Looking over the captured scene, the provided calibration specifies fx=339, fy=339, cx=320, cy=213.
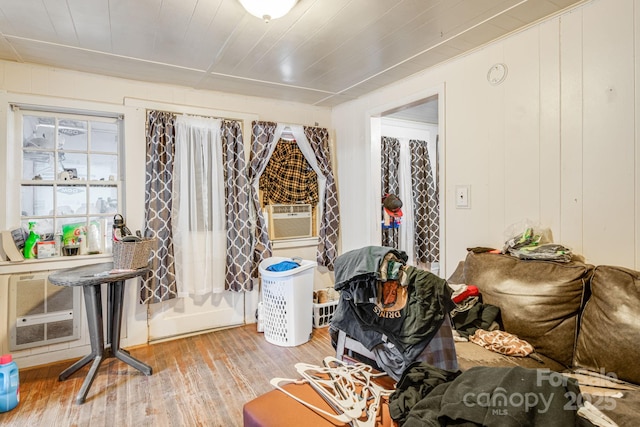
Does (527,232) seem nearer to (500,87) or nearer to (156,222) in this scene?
(500,87)

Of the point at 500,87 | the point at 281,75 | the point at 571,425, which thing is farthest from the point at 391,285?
the point at 281,75

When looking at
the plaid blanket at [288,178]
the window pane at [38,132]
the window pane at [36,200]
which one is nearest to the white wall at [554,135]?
the plaid blanket at [288,178]

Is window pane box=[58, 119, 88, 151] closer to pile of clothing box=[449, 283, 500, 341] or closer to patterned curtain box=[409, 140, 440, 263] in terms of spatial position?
pile of clothing box=[449, 283, 500, 341]

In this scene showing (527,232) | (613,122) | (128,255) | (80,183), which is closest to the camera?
(613,122)

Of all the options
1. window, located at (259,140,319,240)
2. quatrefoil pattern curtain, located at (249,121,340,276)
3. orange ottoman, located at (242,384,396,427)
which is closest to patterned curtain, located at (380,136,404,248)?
quatrefoil pattern curtain, located at (249,121,340,276)

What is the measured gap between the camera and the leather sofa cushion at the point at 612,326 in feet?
4.67

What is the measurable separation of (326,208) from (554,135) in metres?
2.31

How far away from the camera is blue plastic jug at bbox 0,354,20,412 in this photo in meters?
2.08

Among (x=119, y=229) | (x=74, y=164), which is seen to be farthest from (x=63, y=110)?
(x=119, y=229)

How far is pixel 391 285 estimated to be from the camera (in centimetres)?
150

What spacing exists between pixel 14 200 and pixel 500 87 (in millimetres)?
3741

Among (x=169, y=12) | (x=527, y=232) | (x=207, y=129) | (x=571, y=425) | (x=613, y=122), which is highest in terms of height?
(x=169, y=12)

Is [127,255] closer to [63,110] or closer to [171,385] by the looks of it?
[171,385]

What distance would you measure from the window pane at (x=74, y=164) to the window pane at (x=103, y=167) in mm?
58
